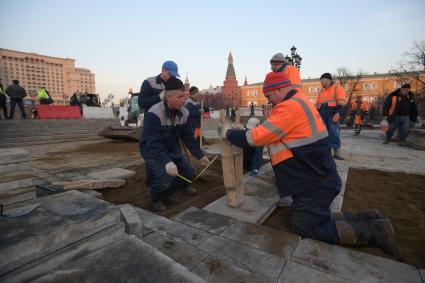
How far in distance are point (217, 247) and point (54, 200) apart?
1378mm

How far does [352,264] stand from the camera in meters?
1.72

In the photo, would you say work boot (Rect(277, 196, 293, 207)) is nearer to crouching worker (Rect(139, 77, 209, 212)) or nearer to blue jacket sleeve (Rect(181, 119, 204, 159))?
crouching worker (Rect(139, 77, 209, 212))

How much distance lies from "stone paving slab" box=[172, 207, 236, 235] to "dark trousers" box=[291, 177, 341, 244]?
631mm

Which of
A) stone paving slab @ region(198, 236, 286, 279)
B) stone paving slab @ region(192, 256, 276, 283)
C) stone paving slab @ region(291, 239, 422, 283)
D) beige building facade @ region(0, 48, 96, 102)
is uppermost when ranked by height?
beige building facade @ region(0, 48, 96, 102)

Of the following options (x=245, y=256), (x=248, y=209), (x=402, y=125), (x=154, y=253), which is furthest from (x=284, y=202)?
(x=402, y=125)

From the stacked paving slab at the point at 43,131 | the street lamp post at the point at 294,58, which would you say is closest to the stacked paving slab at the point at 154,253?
the stacked paving slab at the point at 43,131

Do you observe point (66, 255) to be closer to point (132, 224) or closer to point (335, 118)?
point (132, 224)

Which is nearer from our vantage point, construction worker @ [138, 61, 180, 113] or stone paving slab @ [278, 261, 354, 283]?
stone paving slab @ [278, 261, 354, 283]

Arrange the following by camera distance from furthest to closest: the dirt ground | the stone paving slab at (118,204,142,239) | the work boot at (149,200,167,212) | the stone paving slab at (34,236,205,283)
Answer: the work boot at (149,200,167,212), the dirt ground, the stone paving slab at (118,204,142,239), the stone paving slab at (34,236,205,283)

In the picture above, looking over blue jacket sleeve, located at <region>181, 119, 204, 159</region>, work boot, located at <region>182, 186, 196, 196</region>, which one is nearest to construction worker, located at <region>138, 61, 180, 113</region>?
blue jacket sleeve, located at <region>181, 119, 204, 159</region>

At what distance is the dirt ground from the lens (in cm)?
214

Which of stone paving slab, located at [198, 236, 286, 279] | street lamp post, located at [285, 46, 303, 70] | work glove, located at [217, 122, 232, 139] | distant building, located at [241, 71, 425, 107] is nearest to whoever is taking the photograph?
stone paving slab, located at [198, 236, 286, 279]

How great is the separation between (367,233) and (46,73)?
11878 centimetres

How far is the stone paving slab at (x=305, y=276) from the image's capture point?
1541mm
